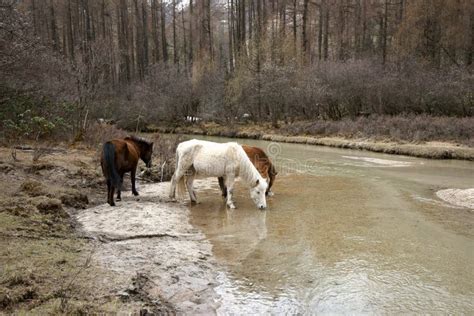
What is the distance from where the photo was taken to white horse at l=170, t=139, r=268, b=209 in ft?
33.8

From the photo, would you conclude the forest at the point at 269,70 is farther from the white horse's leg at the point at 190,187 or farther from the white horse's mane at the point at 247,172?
the white horse's mane at the point at 247,172

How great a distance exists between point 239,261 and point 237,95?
1252 inches

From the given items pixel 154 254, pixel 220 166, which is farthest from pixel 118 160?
pixel 154 254

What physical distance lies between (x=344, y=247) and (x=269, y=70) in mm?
29993

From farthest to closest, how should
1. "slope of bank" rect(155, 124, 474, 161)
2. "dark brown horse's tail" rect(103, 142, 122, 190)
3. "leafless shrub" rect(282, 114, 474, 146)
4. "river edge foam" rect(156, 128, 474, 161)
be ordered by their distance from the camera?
"leafless shrub" rect(282, 114, 474, 146) → "slope of bank" rect(155, 124, 474, 161) → "river edge foam" rect(156, 128, 474, 161) → "dark brown horse's tail" rect(103, 142, 122, 190)

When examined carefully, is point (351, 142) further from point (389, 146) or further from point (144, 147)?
point (144, 147)

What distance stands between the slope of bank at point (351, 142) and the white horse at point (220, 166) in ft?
46.8

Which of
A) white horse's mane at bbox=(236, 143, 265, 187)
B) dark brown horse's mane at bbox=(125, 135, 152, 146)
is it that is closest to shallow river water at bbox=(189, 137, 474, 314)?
white horse's mane at bbox=(236, 143, 265, 187)

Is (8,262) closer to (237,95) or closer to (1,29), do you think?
(1,29)

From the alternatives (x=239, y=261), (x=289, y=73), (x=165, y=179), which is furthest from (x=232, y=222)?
(x=289, y=73)

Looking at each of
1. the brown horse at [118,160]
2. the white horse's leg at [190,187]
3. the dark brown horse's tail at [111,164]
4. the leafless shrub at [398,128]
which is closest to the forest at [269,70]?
the leafless shrub at [398,128]

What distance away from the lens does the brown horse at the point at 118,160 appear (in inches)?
372

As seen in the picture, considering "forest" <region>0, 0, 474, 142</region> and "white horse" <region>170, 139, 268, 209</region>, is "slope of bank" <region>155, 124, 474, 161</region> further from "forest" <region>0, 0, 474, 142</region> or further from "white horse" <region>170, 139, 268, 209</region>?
"white horse" <region>170, 139, 268, 209</region>

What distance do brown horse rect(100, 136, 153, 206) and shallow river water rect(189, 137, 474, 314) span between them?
1.88 metres
